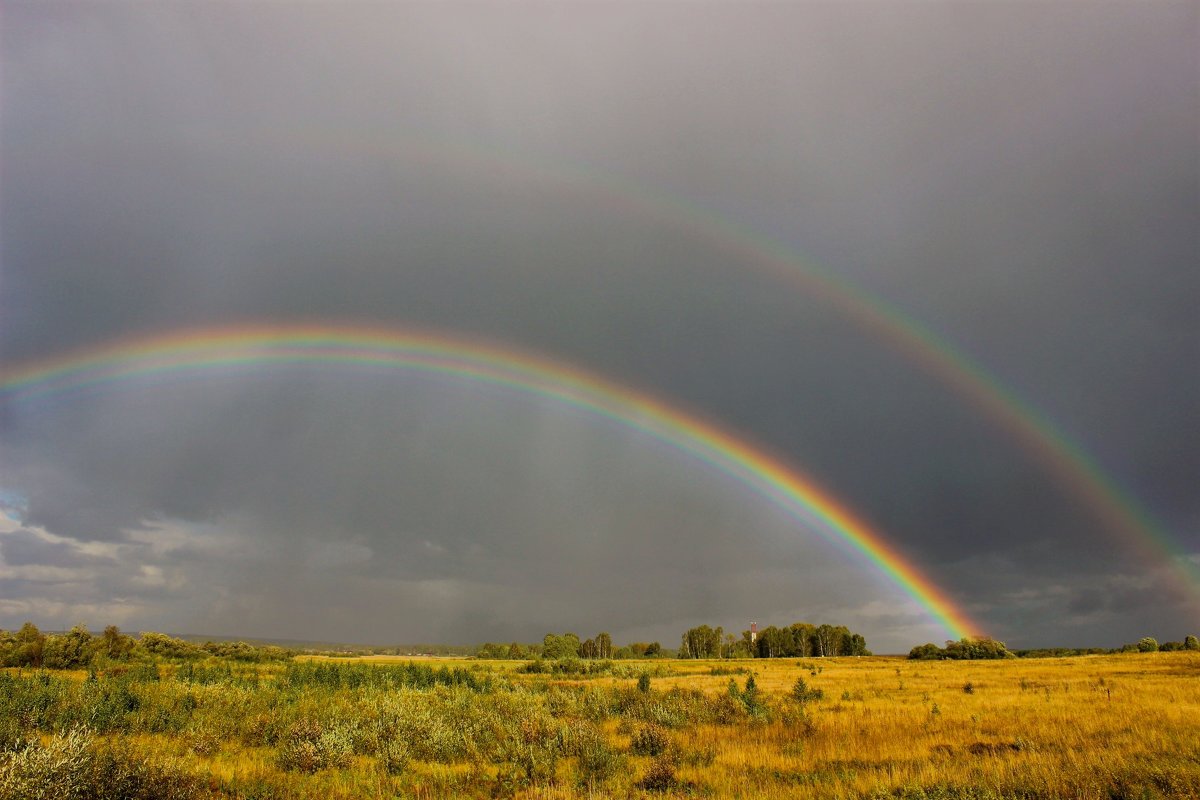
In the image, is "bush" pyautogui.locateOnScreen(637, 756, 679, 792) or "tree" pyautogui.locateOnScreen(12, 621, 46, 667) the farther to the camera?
"tree" pyautogui.locateOnScreen(12, 621, 46, 667)

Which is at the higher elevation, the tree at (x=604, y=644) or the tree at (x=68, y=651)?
the tree at (x=68, y=651)

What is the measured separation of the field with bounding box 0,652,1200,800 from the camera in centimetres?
1005

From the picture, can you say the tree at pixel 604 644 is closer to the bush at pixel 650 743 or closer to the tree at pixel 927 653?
the tree at pixel 927 653

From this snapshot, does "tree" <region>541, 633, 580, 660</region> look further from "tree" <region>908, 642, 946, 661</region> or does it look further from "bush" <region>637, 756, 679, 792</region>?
"bush" <region>637, 756, 679, 792</region>

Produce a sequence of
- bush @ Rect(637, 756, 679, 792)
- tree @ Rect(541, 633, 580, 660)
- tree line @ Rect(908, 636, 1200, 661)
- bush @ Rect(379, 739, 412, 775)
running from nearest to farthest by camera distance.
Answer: bush @ Rect(637, 756, 679, 792)
bush @ Rect(379, 739, 412, 775)
tree line @ Rect(908, 636, 1200, 661)
tree @ Rect(541, 633, 580, 660)

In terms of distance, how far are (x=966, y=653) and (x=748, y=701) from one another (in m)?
86.0

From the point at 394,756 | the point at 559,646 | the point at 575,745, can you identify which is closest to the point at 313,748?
the point at 394,756

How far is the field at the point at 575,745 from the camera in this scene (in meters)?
10.0

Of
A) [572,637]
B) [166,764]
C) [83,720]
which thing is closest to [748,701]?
[166,764]

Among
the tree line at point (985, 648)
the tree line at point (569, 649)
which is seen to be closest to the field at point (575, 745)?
the tree line at point (985, 648)

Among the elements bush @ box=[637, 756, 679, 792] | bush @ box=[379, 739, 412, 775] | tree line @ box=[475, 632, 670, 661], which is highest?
bush @ box=[637, 756, 679, 792]

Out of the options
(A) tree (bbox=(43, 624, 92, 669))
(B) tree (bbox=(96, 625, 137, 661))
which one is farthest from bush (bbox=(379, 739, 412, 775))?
(B) tree (bbox=(96, 625, 137, 661))

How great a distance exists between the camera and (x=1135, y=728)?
16.4m

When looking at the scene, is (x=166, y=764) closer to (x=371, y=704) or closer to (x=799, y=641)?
(x=371, y=704)
